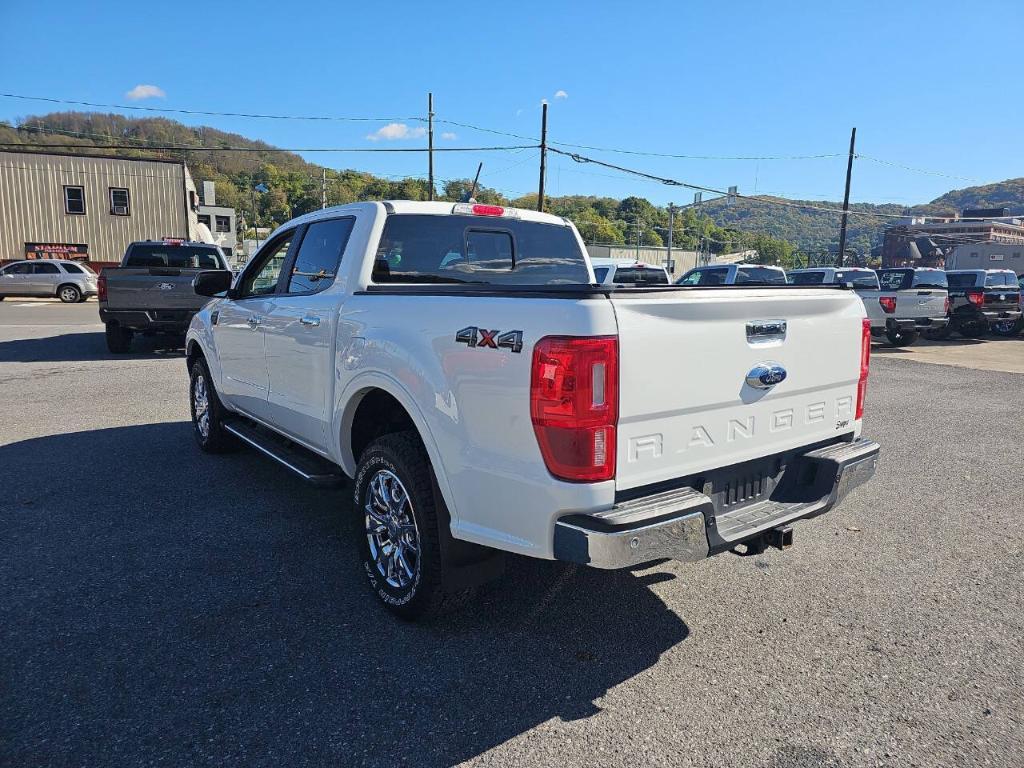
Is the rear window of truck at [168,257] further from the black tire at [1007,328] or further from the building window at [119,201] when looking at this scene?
the building window at [119,201]

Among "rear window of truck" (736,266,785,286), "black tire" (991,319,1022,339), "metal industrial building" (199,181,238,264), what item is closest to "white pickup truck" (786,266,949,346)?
"rear window of truck" (736,266,785,286)

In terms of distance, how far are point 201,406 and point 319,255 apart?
2.79m

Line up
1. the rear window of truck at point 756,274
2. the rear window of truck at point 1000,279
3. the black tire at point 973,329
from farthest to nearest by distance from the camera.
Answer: the rear window of truck at point 1000,279 → the black tire at point 973,329 → the rear window of truck at point 756,274

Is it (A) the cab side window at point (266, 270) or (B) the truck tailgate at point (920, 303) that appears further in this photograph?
(B) the truck tailgate at point (920, 303)

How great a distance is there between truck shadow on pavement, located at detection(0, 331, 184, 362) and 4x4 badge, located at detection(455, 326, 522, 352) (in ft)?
36.8

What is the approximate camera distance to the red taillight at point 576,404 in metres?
2.43

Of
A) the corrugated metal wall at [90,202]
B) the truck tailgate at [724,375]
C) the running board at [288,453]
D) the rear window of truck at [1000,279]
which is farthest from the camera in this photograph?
the corrugated metal wall at [90,202]

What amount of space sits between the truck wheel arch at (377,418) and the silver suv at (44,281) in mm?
28428

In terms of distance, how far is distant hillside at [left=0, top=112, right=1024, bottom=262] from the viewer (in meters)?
46.2

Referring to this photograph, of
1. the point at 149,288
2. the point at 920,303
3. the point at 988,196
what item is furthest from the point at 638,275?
the point at 988,196

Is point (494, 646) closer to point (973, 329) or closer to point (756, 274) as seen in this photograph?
point (756, 274)

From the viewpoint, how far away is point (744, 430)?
9.70ft

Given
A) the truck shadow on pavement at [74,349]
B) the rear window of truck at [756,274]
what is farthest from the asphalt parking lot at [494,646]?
the rear window of truck at [756,274]

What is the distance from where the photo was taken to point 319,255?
4.30m
